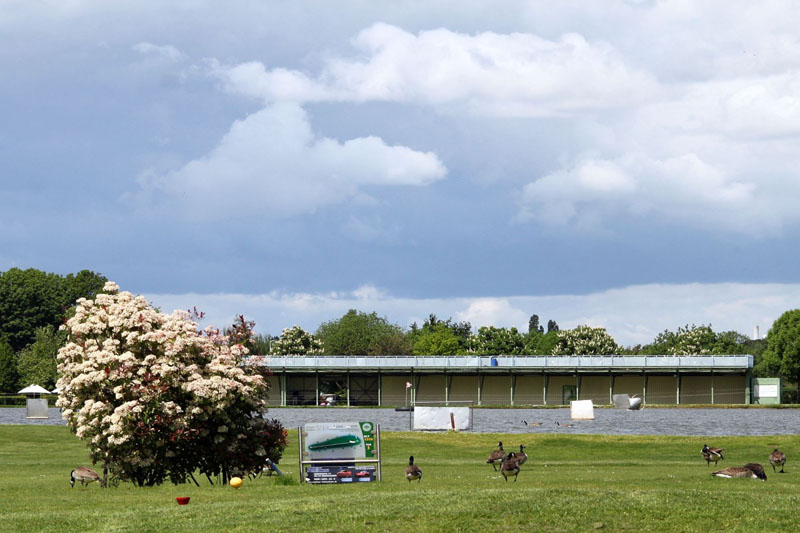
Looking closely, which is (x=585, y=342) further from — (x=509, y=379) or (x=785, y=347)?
(x=785, y=347)

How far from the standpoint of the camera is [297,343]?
18538cm

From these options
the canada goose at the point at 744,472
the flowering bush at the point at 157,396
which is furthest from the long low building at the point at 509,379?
the canada goose at the point at 744,472

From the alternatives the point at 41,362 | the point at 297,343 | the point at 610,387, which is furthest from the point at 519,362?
the point at 41,362

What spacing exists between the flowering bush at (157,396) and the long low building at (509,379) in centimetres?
10456

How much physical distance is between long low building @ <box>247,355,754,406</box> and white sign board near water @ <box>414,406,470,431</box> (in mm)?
69450

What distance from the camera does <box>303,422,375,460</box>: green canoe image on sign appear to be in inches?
1128

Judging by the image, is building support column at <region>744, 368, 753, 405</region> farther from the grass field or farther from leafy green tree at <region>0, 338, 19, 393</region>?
the grass field

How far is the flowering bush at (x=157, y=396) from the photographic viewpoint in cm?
3016

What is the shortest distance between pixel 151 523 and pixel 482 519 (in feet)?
21.1

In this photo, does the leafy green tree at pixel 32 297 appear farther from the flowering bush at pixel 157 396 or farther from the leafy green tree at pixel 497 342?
the flowering bush at pixel 157 396

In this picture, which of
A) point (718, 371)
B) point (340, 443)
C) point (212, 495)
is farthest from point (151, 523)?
point (718, 371)

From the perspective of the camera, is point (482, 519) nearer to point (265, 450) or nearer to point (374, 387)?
point (265, 450)

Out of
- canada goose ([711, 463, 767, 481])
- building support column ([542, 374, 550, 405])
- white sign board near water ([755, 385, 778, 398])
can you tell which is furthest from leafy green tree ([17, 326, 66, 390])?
canada goose ([711, 463, 767, 481])

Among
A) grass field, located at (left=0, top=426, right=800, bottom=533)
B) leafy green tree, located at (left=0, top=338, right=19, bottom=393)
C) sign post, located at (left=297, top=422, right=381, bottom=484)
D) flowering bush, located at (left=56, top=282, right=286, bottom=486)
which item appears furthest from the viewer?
leafy green tree, located at (left=0, top=338, right=19, bottom=393)
